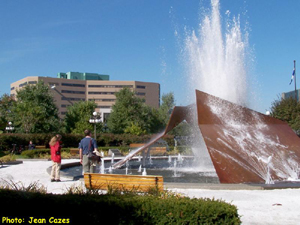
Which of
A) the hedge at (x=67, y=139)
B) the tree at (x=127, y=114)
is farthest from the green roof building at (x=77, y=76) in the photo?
the hedge at (x=67, y=139)

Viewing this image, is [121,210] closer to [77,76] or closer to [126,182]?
[126,182]

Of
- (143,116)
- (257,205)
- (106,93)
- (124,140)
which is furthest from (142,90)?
(257,205)

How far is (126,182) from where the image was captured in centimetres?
848

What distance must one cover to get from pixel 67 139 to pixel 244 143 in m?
26.2

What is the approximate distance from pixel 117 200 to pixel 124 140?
33340mm

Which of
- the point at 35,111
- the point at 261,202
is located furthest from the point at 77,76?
the point at 261,202

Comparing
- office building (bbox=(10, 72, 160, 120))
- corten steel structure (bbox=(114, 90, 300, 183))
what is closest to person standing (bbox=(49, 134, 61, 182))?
corten steel structure (bbox=(114, 90, 300, 183))

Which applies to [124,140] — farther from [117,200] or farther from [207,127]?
[117,200]

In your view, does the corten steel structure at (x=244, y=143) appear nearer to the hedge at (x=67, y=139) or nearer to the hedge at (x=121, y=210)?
the hedge at (x=121, y=210)

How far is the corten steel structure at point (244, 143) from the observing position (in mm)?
11094

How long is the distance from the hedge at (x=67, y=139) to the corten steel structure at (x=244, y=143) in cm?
2248

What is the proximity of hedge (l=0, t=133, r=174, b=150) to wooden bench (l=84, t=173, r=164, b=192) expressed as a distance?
23.8 m

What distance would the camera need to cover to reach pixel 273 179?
11.3m

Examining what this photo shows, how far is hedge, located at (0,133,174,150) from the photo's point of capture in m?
31.1
